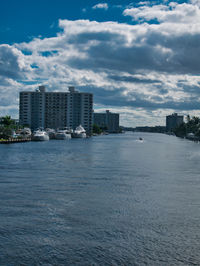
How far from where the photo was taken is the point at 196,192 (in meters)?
37.3

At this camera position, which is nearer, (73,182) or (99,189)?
(99,189)

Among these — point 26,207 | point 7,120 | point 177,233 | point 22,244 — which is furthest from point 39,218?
point 7,120

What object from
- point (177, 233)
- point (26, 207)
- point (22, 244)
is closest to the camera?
point (22, 244)

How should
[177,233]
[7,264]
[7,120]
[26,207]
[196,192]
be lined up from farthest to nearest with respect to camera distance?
[7,120]
[196,192]
[26,207]
[177,233]
[7,264]

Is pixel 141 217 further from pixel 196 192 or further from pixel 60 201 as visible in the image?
pixel 196 192

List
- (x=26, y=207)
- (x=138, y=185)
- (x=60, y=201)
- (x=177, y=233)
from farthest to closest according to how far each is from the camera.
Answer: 1. (x=138, y=185)
2. (x=60, y=201)
3. (x=26, y=207)
4. (x=177, y=233)

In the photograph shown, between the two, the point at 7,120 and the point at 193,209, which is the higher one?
the point at 7,120

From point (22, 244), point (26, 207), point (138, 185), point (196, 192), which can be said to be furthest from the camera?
point (138, 185)

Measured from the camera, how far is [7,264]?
17.7 meters

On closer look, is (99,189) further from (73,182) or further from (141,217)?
(141,217)

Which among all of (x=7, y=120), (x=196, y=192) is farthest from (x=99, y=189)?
(x=7, y=120)

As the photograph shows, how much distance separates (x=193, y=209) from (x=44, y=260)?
52.5 ft

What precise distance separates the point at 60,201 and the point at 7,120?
152857 mm

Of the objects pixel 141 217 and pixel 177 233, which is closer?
pixel 177 233
